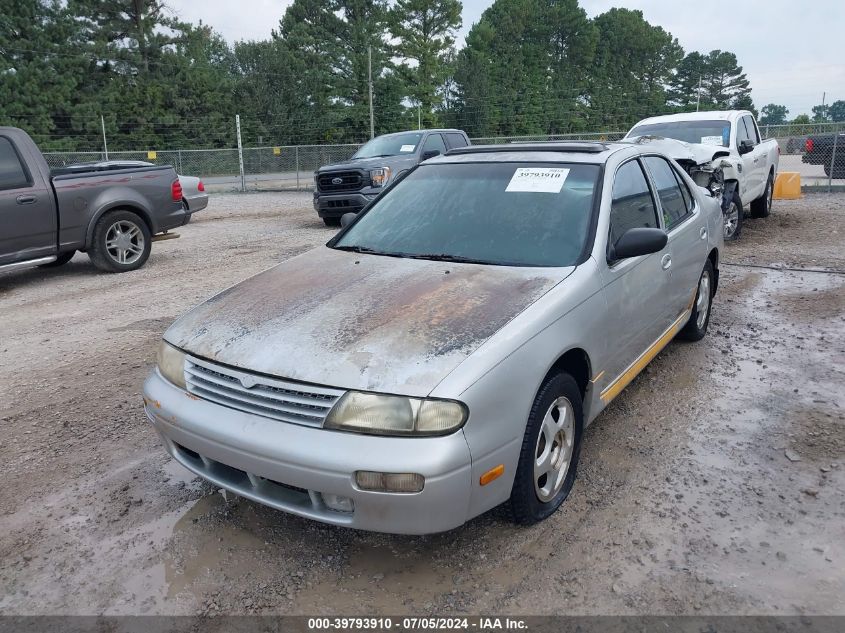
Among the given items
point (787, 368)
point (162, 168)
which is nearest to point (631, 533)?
point (787, 368)

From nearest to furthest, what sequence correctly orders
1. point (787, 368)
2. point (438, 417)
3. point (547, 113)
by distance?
point (438, 417)
point (787, 368)
point (547, 113)

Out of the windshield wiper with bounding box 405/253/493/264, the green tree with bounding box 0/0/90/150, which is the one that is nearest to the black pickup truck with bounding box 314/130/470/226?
the windshield wiper with bounding box 405/253/493/264

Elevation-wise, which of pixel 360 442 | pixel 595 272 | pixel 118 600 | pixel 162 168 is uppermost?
pixel 162 168

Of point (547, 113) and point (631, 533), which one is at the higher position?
point (547, 113)

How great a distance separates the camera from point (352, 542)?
2.91m

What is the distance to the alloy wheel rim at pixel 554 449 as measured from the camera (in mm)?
2879

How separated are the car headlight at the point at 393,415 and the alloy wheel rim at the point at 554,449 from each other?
0.56m

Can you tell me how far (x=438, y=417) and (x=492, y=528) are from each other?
0.88 m

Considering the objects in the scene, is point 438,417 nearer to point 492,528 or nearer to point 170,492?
point 492,528

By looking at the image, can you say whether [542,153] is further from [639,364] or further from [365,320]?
[365,320]

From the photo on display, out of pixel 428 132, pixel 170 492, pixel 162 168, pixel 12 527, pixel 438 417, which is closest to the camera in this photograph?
pixel 438 417

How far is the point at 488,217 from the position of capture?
3.69 metres

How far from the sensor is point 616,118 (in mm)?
56125

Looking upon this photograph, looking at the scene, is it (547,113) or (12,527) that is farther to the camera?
(547,113)
